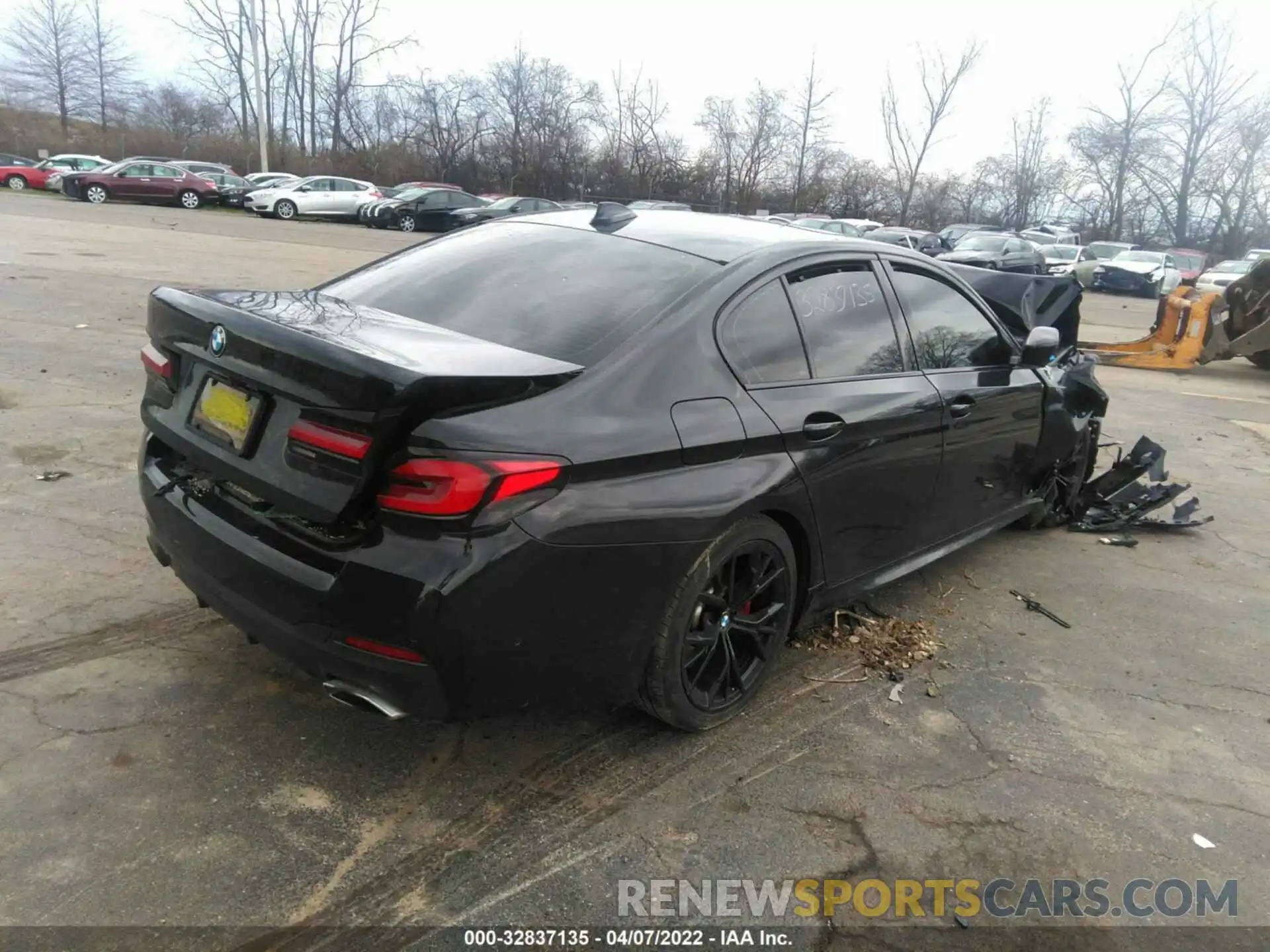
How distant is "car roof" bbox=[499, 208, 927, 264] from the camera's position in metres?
3.29

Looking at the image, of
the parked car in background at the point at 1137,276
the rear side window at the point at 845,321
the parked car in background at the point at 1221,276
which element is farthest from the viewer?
the parked car in background at the point at 1137,276

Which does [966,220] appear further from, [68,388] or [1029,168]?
[68,388]

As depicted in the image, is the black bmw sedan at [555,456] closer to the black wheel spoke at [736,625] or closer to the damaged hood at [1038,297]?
the black wheel spoke at [736,625]

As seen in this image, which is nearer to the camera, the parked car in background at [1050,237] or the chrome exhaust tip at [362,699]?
the chrome exhaust tip at [362,699]

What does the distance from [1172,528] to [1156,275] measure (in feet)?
87.7

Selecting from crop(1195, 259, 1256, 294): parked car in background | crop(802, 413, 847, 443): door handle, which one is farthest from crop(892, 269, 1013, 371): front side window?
crop(1195, 259, 1256, 294): parked car in background

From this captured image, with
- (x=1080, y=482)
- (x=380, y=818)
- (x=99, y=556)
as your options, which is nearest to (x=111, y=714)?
(x=380, y=818)

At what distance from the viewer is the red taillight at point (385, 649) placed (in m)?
2.27

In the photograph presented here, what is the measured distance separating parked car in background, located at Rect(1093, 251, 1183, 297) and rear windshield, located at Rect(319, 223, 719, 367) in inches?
1120

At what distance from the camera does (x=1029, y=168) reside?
56688 millimetres

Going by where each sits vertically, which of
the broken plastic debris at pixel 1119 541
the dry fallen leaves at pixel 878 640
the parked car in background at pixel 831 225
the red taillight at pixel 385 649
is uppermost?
the parked car in background at pixel 831 225

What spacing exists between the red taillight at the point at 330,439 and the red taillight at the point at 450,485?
4.0 inches

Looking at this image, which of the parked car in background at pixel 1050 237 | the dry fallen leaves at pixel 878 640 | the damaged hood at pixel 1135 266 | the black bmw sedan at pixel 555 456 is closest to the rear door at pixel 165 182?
the parked car in background at pixel 1050 237

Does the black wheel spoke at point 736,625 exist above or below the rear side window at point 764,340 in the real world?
below
